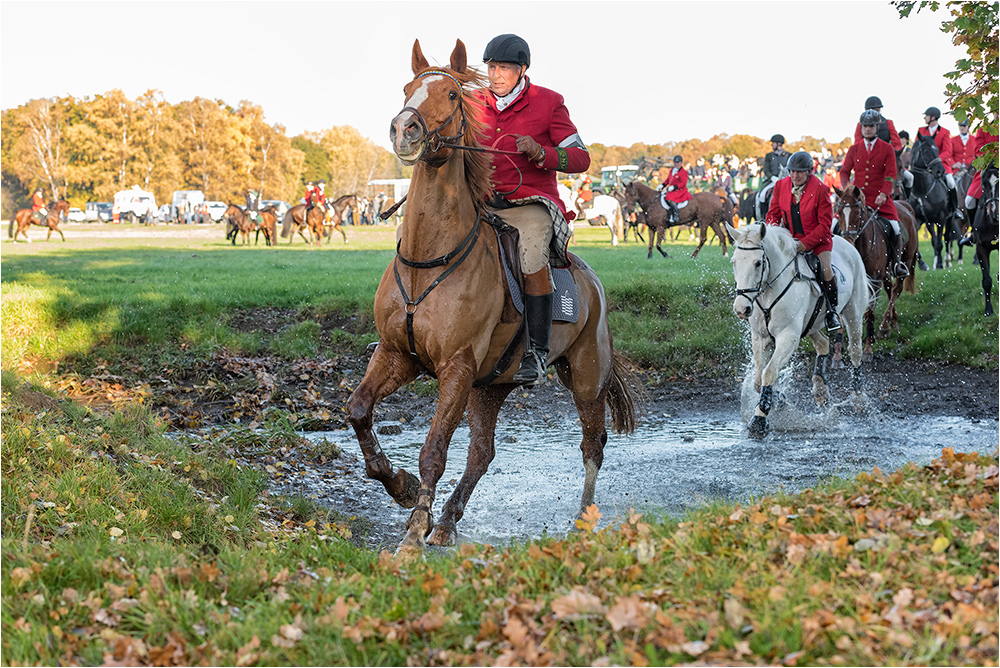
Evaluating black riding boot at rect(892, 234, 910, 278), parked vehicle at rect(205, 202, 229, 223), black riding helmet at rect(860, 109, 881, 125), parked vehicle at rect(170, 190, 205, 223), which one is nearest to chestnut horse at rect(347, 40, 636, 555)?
black riding helmet at rect(860, 109, 881, 125)

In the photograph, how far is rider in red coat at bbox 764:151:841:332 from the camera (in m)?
10.1

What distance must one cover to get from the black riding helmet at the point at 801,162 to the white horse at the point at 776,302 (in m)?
0.83

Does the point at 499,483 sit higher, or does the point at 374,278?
the point at 374,278

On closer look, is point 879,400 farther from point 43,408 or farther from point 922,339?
point 43,408

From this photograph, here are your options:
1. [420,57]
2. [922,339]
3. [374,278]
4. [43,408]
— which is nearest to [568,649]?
[420,57]

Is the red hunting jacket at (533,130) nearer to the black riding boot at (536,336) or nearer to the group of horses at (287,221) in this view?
the black riding boot at (536,336)

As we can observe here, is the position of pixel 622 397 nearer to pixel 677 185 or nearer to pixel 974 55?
pixel 974 55

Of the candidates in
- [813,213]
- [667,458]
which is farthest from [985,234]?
[667,458]

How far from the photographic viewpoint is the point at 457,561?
4961 mm

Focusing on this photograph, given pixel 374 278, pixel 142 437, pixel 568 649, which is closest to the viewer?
pixel 568 649

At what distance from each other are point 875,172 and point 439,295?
10.0 m

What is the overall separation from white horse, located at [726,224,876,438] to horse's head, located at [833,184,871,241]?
2257mm

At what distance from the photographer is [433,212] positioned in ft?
18.6

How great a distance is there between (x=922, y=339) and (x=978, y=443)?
4.32 meters
